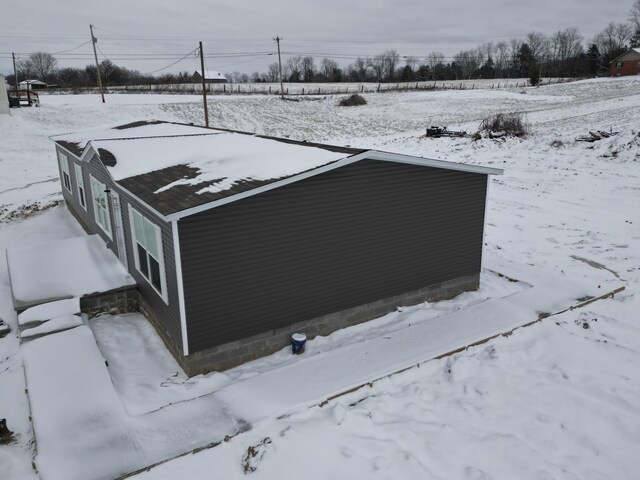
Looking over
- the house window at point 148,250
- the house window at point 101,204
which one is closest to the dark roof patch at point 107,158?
the house window at point 101,204

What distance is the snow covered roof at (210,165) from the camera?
26.0 ft

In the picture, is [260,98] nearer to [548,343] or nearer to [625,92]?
[625,92]

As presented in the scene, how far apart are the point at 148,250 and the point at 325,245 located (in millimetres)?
3419

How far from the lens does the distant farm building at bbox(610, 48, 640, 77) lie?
7219cm

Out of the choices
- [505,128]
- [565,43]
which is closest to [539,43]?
[565,43]

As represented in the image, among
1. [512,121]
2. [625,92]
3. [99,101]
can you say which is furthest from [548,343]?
[99,101]

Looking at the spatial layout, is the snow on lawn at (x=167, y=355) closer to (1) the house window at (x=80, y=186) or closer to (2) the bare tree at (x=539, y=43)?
(1) the house window at (x=80, y=186)

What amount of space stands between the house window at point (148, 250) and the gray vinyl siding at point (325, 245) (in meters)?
1.04

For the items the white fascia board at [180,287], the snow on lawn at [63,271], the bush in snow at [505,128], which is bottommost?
the snow on lawn at [63,271]

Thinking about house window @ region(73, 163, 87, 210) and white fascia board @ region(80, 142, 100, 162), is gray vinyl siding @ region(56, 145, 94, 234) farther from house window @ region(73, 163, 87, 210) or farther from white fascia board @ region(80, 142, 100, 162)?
white fascia board @ region(80, 142, 100, 162)

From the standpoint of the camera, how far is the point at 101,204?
1299 centimetres

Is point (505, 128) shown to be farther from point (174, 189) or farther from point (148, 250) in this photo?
point (148, 250)

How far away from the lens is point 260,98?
192 ft

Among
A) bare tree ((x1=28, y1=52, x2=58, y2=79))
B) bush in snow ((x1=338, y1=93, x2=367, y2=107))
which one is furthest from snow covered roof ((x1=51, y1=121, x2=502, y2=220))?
bare tree ((x1=28, y1=52, x2=58, y2=79))
